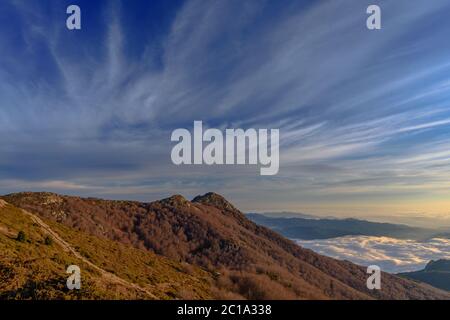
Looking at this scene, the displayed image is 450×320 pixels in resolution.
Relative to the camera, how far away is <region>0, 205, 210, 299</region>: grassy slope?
77.6 ft

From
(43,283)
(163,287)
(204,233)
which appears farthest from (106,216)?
(43,283)

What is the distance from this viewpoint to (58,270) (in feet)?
101

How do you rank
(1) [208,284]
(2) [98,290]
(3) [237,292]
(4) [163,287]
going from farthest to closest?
1. (1) [208,284]
2. (4) [163,287]
3. (3) [237,292]
4. (2) [98,290]

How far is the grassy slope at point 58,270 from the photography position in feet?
77.6

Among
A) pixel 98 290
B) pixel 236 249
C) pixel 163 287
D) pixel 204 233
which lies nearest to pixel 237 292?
pixel 163 287

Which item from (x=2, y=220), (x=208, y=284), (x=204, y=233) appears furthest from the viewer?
(x=204, y=233)

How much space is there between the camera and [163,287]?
126ft
